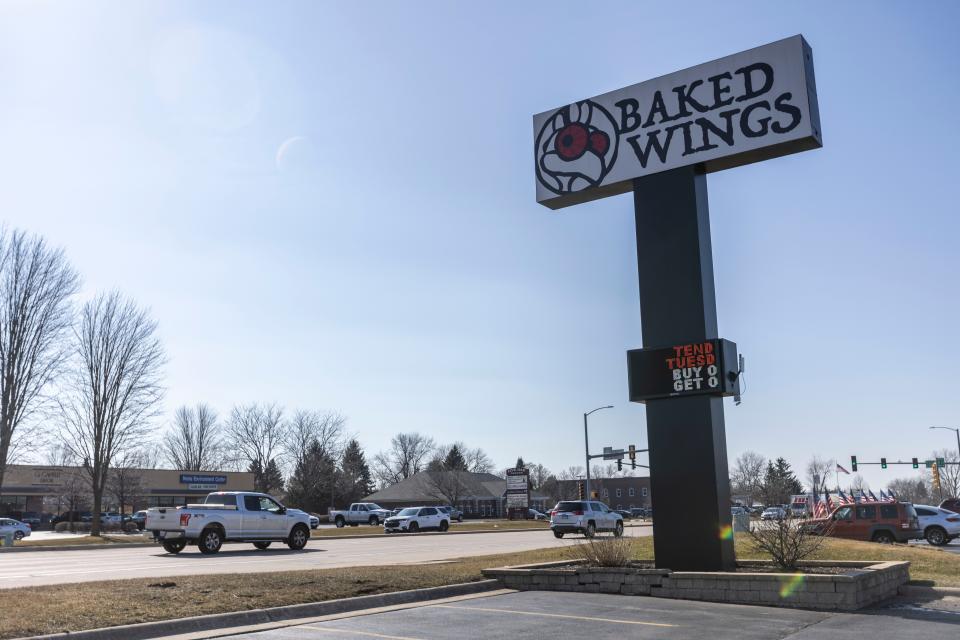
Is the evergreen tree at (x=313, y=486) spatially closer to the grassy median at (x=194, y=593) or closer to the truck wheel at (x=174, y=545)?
the truck wheel at (x=174, y=545)

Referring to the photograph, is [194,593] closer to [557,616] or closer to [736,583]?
[557,616]

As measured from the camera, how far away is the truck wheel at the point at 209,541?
23.4 m

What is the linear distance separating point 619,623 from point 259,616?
4586 mm

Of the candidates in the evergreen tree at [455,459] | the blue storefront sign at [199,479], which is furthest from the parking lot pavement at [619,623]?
the evergreen tree at [455,459]

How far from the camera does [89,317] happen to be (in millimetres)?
Result: 41656

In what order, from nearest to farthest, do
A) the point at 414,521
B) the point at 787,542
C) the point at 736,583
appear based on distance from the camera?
the point at 736,583 → the point at 787,542 → the point at 414,521

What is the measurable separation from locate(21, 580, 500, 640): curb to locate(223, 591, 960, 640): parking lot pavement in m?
0.59

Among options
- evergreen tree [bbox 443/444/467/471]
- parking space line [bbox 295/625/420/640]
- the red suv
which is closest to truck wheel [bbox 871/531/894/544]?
the red suv

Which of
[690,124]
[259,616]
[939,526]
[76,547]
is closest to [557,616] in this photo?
[259,616]

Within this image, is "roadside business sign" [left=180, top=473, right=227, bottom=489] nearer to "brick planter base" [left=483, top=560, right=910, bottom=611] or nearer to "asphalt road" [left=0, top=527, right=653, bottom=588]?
"asphalt road" [left=0, top=527, right=653, bottom=588]

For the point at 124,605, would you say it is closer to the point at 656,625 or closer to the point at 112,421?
the point at 656,625

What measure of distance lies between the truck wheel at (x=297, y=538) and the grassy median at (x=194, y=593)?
11195 mm

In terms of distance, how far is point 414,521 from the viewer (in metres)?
45.2

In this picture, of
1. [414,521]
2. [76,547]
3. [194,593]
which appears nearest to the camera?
[194,593]
